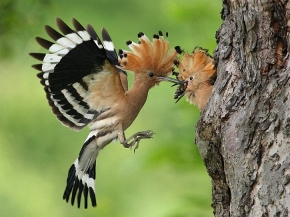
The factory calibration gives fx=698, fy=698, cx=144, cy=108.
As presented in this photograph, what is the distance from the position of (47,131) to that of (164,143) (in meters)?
4.11

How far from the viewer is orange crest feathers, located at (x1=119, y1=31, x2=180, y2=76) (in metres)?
4.02

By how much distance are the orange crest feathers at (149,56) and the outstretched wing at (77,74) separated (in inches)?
4.1

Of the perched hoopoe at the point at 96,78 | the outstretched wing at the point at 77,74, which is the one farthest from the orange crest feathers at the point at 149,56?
the outstretched wing at the point at 77,74

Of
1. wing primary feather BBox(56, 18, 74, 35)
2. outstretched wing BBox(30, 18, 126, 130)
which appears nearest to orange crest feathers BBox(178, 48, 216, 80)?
outstretched wing BBox(30, 18, 126, 130)

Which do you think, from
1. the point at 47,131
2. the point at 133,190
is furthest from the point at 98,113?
the point at 47,131

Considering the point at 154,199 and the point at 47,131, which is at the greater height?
the point at 47,131

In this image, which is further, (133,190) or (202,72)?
(133,190)

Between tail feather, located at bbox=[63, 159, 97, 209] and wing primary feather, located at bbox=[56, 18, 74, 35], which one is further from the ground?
wing primary feather, located at bbox=[56, 18, 74, 35]

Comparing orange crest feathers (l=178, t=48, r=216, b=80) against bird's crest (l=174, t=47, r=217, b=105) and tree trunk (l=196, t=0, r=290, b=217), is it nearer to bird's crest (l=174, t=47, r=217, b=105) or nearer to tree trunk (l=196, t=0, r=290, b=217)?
bird's crest (l=174, t=47, r=217, b=105)

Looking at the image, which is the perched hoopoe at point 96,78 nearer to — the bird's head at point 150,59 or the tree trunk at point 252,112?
the bird's head at point 150,59

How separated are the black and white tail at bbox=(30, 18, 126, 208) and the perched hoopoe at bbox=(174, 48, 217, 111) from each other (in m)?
0.53

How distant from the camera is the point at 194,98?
371 centimetres

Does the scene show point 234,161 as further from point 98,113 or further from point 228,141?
point 98,113

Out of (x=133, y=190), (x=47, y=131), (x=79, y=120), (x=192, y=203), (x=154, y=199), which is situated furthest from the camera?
(x=47, y=131)
